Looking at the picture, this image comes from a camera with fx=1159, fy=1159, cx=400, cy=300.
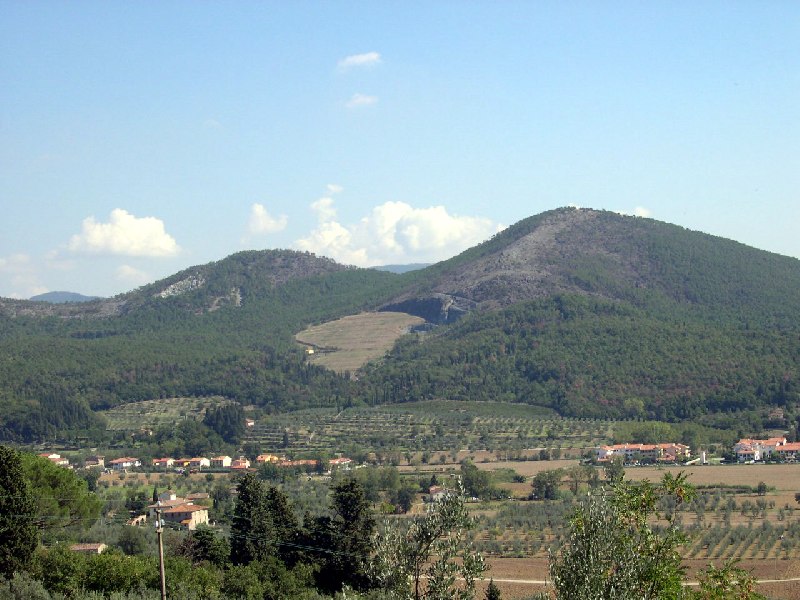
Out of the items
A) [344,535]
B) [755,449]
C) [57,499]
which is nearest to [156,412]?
[755,449]

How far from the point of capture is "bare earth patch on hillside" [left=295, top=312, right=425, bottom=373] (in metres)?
149

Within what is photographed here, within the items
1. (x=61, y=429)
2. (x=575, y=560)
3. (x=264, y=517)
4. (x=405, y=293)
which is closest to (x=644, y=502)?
(x=575, y=560)

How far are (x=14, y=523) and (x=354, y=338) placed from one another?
5153 inches

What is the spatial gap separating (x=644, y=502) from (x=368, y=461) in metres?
63.4

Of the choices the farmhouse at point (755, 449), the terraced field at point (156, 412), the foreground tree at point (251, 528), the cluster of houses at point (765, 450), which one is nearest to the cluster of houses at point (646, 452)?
the farmhouse at point (755, 449)

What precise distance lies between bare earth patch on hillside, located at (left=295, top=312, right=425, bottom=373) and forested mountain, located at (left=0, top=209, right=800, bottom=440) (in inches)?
124

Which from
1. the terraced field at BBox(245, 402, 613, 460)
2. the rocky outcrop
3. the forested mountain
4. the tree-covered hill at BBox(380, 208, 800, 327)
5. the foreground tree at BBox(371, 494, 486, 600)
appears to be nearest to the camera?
the foreground tree at BBox(371, 494, 486, 600)

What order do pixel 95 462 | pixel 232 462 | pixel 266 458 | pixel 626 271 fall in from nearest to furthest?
1. pixel 266 458
2. pixel 95 462
3. pixel 232 462
4. pixel 626 271

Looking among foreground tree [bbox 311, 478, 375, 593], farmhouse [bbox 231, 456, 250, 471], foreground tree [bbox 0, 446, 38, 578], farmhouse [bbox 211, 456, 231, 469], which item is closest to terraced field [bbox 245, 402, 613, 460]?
farmhouse [bbox 231, 456, 250, 471]

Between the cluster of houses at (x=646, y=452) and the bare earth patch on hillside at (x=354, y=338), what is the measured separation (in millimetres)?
61188

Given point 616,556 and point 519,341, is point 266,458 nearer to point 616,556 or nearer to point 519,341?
point 519,341

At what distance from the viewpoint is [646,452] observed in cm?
8481

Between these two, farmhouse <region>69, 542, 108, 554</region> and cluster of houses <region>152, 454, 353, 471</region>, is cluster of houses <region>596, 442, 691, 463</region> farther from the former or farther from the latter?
farmhouse <region>69, 542, 108, 554</region>

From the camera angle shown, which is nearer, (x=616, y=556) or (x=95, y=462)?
(x=616, y=556)
